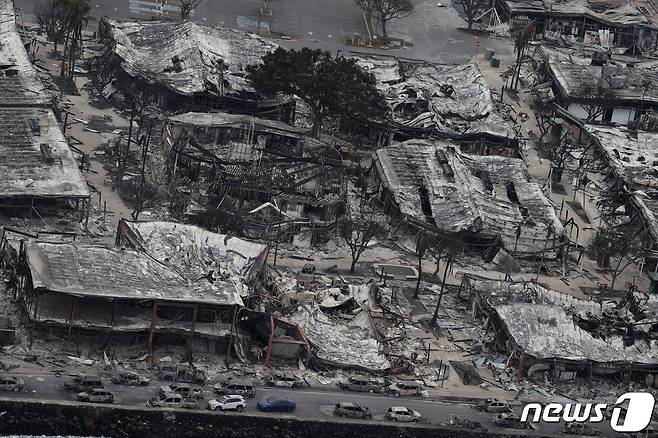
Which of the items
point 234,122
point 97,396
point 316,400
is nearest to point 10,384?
point 97,396

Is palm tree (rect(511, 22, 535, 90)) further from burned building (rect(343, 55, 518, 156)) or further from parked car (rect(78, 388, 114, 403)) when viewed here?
parked car (rect(78, 388, 114, 403))

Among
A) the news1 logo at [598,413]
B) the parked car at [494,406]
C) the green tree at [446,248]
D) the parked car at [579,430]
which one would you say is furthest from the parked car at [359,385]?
the green tree at [446,248]

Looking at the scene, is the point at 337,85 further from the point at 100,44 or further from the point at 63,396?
the point at 63,396

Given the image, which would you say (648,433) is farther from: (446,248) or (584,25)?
(584,25)

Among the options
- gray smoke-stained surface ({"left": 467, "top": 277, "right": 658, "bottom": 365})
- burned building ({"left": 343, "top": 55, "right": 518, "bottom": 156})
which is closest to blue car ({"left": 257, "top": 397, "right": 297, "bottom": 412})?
gray smoke-stained surface ({"left": 467, "top": 277, "right": 658, "bottom": 365})

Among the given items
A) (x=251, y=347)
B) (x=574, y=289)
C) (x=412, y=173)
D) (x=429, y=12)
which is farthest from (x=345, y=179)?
(x=429, y=12)
